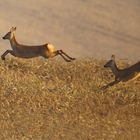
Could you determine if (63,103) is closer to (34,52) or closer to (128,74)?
(128,74)

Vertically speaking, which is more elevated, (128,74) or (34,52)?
(34,52)

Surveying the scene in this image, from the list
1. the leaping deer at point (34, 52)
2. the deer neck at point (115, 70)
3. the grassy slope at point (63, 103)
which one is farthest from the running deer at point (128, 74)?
the leaping deer at point (34, 52)

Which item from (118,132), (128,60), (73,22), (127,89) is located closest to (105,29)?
(73,22)

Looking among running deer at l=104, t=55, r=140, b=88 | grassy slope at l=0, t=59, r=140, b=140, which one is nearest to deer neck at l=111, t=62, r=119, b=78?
running deer at l=104, t=55, r=140, b=88

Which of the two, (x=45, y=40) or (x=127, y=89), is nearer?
(x=127, y=89)

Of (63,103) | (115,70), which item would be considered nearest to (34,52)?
(115,70)

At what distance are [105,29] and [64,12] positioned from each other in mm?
1422

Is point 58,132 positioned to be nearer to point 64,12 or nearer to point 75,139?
point 75,139

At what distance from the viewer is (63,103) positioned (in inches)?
408

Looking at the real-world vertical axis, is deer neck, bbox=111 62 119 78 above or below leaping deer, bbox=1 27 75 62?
below

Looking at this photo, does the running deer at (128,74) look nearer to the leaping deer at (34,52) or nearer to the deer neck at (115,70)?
the deer neck at (115,70)

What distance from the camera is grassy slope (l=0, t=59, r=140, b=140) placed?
9.41 metres

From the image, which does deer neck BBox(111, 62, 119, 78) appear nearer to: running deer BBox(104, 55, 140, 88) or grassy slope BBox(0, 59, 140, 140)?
running deer BBox(104, 55, 140, 88)

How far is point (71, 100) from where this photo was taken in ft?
34.4
